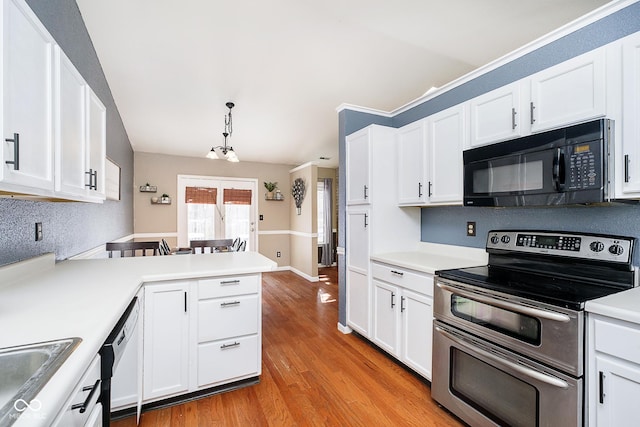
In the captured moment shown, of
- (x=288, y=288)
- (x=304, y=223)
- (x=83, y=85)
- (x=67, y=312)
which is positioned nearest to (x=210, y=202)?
(x=304, y=223)

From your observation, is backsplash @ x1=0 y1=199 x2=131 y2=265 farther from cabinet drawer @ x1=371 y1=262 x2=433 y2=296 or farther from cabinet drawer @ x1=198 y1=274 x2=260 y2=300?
cabinet drawer @ x1=371 y1=262 x2=433 y2=296

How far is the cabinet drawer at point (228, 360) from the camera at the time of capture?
6.26ft

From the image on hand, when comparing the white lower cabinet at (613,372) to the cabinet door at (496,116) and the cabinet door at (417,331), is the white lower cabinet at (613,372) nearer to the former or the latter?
the cabinet door at (417,331)

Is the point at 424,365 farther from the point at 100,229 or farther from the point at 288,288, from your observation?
the point at 100,229

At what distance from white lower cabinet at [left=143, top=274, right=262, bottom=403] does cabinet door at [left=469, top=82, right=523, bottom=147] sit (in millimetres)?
1888

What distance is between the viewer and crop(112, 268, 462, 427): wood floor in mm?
1769

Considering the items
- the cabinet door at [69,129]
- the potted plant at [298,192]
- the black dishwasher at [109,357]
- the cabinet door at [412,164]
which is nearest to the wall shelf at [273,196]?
the potted plant at [298,192]

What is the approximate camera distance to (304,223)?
5.75m

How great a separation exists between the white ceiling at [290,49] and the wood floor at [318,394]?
9.26ft

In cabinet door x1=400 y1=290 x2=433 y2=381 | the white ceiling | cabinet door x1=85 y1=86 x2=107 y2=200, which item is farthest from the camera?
the white ceiling

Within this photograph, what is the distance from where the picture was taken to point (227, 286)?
1.93 meters

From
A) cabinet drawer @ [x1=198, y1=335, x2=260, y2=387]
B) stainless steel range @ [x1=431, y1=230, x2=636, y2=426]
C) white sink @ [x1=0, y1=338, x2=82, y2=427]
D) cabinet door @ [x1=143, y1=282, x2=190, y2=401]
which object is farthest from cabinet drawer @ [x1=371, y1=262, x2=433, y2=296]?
white sink @ [x1=0, y1=338, x2=82, y2=427]

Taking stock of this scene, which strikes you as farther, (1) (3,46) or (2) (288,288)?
(2) (288,288)

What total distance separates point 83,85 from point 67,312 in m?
1.33
